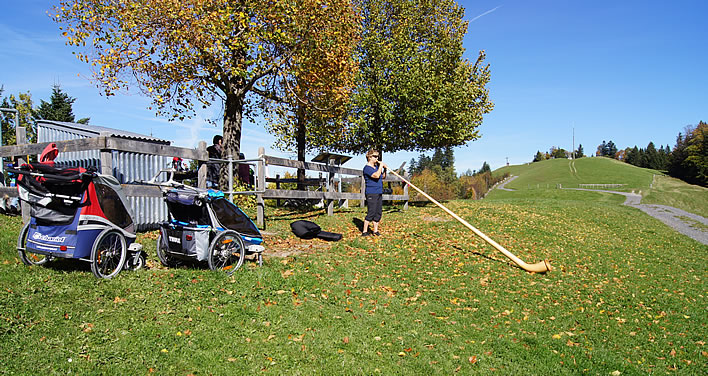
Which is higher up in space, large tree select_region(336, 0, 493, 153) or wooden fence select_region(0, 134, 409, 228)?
large tree select_region(336, 0, 493, 153)

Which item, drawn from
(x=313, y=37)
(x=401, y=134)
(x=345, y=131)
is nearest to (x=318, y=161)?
(x=313, y=37)

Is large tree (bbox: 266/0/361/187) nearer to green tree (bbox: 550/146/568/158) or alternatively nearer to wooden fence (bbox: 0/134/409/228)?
wooden fence (bbox: 0/134/409/228)

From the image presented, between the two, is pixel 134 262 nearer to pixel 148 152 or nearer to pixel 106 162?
pixel 106 162

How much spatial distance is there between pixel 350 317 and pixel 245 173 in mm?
10939

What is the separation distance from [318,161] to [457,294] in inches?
325

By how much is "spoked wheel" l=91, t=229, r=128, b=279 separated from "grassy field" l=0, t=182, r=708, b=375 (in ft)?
0.73

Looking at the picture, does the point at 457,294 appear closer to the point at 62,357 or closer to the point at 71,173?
the point at 62,357

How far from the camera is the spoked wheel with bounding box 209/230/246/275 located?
20.4 ft

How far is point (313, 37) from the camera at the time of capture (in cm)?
1326

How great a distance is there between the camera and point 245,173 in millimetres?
15617

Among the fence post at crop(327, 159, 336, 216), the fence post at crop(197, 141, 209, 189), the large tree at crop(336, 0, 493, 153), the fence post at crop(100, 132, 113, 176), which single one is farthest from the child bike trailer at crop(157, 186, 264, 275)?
the large tree at crop(336, 0, 493, 153)

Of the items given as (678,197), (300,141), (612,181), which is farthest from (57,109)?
(612,181)


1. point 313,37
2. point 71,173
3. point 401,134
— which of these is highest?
point 313,37

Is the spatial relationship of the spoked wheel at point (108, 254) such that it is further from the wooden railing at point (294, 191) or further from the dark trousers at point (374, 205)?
the dark trousers at point (374, 205)
